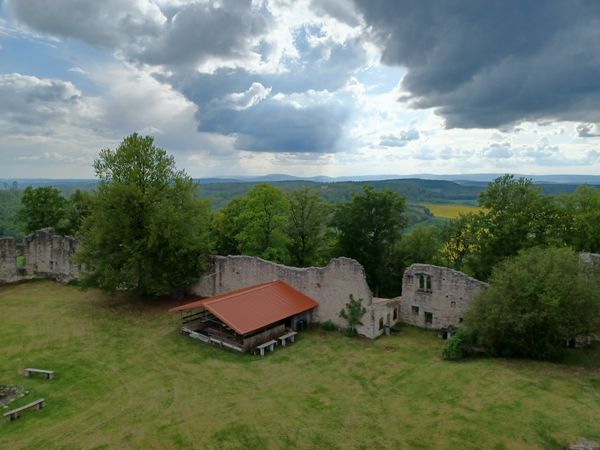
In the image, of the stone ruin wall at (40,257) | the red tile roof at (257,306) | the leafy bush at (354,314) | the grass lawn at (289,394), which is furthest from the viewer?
the stone ruin wall at (40,257)

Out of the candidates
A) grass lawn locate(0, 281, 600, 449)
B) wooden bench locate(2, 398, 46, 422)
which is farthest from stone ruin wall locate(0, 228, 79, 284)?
wooden bench locate(2, 398, 46, 422)

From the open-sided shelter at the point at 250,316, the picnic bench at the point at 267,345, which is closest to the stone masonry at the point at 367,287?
the open-sided shelter at the point at 250,316

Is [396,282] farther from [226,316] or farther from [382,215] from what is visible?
[226,316]

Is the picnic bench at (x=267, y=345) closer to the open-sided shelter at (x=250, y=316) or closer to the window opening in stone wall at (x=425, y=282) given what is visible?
the open-sided shelter at (x=250, y=316)

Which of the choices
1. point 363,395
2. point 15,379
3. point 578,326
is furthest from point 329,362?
point 15,379

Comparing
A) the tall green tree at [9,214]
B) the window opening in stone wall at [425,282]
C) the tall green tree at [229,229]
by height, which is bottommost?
the tall green tree at [9,214]

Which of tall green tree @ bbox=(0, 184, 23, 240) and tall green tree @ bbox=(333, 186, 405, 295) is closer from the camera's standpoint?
tall green tree @ bbox=(333, 186, 405, 295)

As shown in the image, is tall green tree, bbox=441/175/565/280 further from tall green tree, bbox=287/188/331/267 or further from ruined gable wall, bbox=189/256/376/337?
tall green tree, bbox=287/188/331/267

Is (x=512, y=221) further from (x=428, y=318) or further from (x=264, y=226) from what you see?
(x=264, y=226)
